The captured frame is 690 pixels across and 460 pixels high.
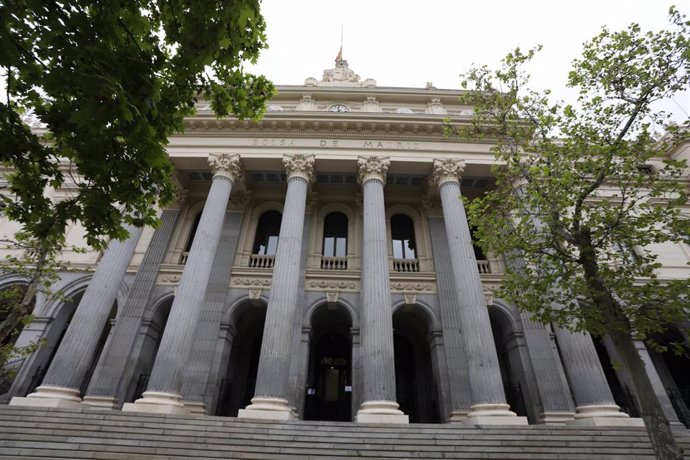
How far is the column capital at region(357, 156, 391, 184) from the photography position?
14492mm

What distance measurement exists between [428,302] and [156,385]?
978 centimetres

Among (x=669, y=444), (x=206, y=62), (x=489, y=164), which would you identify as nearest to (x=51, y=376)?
(x=206, y=62)

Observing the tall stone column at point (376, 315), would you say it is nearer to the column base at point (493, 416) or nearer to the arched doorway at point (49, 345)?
the column base at point (493, 416)

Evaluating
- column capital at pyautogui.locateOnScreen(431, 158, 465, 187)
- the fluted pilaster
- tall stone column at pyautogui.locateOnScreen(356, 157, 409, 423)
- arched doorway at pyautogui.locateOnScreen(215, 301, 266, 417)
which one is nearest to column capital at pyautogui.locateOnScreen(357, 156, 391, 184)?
tall stone column at pyautogui.locateOnScreen(356, 157, 409, 423)

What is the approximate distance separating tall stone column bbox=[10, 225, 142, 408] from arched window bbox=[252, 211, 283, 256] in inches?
201

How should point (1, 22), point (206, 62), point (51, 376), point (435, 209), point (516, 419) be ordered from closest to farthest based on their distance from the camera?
point (1, 22), point (206, 62), point (516, 419), point (51, 376), point (435, 209)

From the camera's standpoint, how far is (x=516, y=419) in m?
9.52

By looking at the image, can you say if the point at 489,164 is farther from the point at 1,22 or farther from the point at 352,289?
the point at 1,22

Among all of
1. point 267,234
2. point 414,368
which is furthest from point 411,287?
point 267,234

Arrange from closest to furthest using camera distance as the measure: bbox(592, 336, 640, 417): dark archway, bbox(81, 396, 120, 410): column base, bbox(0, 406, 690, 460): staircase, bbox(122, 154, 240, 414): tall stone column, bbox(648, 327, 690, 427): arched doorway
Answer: bbox(0, 406, 690, 460): staircase → bbox(122, 154, 240, 414): tall stone column → bbox(81, 396, 120, 410): column base → bbox(592, 336, 640, 417): dark archway → bbox(648, 327, 690, 427): arched doorway

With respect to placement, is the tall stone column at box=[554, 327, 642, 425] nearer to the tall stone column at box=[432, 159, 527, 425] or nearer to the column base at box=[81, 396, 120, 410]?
the tall stone column at box=[432, 159, 527, 425]

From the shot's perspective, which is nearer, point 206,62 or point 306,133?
point 206,62

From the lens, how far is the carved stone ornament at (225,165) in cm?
1460

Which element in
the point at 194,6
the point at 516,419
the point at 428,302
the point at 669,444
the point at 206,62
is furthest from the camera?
the point at 428,302
